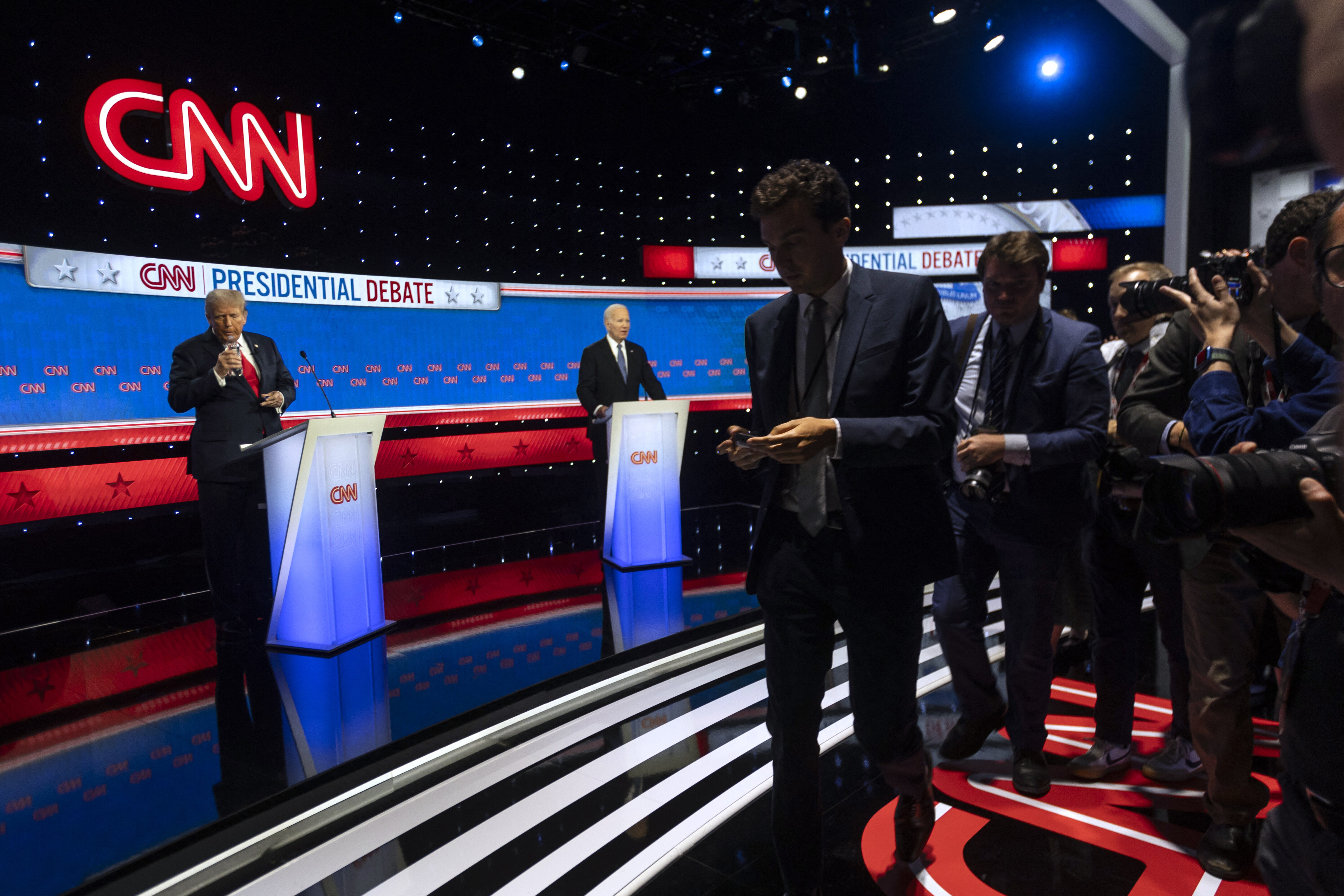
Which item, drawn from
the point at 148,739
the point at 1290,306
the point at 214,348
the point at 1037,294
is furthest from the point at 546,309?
the point at 1290,306

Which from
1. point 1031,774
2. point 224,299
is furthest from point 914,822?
point 224,299

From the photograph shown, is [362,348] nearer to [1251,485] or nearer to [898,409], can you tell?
[898,409]

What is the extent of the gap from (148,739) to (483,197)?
523 centimetres

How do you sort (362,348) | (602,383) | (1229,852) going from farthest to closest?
(362,348), (602,383), (1229,852)

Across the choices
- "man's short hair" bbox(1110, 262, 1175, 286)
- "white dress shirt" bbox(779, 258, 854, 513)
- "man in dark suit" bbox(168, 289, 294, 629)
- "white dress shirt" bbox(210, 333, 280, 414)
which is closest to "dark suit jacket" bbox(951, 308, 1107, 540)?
"man's short hair" bbox(1110, 262, 1175, 286)

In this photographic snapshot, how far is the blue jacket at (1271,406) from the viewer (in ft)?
4.19

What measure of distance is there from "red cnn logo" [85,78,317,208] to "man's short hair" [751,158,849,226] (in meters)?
5.00

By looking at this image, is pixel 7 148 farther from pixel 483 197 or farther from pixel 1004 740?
pixel 1004 740

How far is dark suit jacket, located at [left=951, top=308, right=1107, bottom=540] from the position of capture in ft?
7.35

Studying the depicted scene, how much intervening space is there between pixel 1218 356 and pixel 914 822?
132 cm

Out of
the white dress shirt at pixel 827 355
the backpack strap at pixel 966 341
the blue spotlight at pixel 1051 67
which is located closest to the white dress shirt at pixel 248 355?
the white dress shirt at pixel 827 355

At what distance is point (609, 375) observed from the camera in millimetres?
6008

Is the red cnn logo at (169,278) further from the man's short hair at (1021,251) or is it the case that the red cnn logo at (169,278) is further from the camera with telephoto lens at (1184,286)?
the camera with telephoto lens at (1184,286)

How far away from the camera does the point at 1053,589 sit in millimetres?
2309
